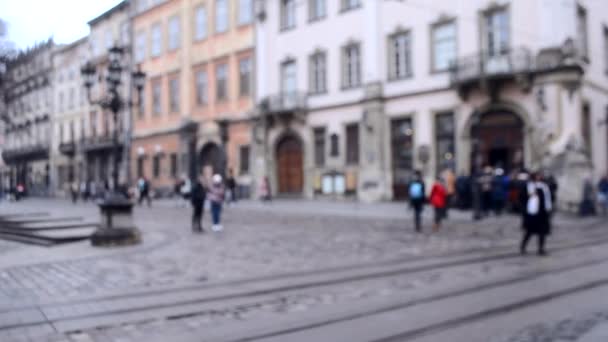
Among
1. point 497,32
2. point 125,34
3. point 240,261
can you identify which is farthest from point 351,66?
point 240,261

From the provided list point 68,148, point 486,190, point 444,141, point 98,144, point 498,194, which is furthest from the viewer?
point 68,148

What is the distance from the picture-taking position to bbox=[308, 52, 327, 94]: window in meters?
30.0

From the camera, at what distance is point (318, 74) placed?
30.3 m

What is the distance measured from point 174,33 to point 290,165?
1415cm

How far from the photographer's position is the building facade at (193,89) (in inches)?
1345

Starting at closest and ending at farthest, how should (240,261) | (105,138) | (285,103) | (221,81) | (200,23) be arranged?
(240,261) < (285,103) < (221,81) < (200,23) < (105,138)

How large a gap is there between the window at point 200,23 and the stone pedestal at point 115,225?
25.8m

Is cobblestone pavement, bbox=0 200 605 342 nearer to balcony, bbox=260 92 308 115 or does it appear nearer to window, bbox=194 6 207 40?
balcony, bbox=260 92 308 115

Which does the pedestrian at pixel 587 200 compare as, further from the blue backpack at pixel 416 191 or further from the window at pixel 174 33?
the window at pixel 174 33

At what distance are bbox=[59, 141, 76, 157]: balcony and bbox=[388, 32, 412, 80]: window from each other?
32.1 metres

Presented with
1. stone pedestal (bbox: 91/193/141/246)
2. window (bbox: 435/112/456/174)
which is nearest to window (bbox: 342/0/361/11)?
window (bbox: 435/112/456/174)

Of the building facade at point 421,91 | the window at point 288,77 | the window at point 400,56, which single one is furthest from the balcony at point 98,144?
the window at point 400,56

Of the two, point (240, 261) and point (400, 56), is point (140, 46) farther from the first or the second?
point (240, 261)

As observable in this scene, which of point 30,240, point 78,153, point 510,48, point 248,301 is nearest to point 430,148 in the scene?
point 510,48
